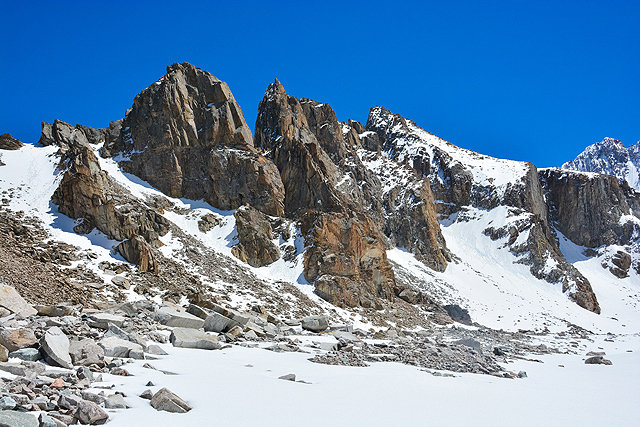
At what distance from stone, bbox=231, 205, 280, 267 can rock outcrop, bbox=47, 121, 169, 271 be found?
836 cm

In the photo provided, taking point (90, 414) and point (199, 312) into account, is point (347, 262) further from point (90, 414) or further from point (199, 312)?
point (90, 414)

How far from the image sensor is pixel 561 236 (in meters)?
102

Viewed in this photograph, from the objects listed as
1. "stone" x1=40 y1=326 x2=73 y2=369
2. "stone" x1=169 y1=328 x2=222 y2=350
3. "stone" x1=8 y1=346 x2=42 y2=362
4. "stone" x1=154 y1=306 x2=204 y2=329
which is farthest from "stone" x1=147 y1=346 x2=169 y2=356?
"stone" x1=154 y1=306 x2=204 y2=329

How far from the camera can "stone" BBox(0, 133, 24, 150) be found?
137 ft

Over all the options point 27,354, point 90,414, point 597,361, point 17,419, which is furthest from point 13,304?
point 597,361

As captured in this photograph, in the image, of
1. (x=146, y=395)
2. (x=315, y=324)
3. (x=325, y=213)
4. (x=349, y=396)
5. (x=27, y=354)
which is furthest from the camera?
(x=325, y=213)

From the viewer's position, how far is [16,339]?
7793 mm

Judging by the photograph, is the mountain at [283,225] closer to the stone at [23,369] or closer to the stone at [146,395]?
the stone at [23,369]

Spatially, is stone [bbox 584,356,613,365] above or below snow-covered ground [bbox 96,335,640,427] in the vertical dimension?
above

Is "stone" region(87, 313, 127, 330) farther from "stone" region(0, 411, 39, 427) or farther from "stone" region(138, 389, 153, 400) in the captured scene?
"stone" region(0, 411, 39, 427)

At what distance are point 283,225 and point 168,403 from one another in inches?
1550

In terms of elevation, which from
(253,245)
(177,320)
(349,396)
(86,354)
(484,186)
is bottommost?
(177,320)

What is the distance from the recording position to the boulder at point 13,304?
11.1 metres

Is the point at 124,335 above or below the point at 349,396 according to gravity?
below
